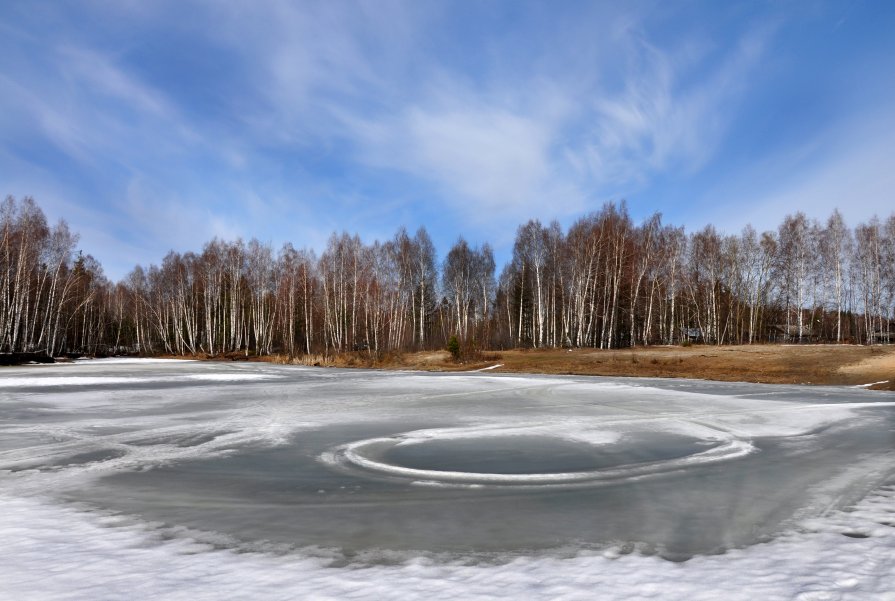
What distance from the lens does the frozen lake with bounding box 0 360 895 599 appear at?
279 cm

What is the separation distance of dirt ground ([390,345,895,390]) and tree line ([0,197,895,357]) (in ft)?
33.6

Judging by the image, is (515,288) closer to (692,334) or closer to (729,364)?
(692,334)

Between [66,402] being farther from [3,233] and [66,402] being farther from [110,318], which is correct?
[110,318]

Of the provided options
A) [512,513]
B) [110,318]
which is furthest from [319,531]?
[110,318]

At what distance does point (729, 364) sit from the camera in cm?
2444

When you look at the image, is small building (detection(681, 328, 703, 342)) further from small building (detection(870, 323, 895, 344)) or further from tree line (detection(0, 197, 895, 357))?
small building (detection(870, 323, 895, 344))

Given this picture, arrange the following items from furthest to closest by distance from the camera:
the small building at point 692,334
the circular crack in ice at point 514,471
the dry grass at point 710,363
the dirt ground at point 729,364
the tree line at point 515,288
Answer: the small building at point 692,334 < the tree line at point 515,288 < the dry grass at point 710,363 < the dirt ground at point 729,364 < the circular crack in ice at point 514,471

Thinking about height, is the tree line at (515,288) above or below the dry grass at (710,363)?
above

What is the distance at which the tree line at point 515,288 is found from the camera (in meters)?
40.2

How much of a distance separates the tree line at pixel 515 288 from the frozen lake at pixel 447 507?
105ft

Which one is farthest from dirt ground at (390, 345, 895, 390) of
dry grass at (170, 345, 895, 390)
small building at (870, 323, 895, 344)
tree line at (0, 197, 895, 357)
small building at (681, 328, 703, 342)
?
small building at (870, 323, 895, 344)

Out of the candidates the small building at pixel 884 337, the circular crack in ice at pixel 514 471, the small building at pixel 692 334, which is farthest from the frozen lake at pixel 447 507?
the small building at pixel 884 337

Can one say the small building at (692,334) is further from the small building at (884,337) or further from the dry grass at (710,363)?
the dry grass at (710,363)

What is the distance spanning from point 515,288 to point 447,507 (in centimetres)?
4869
